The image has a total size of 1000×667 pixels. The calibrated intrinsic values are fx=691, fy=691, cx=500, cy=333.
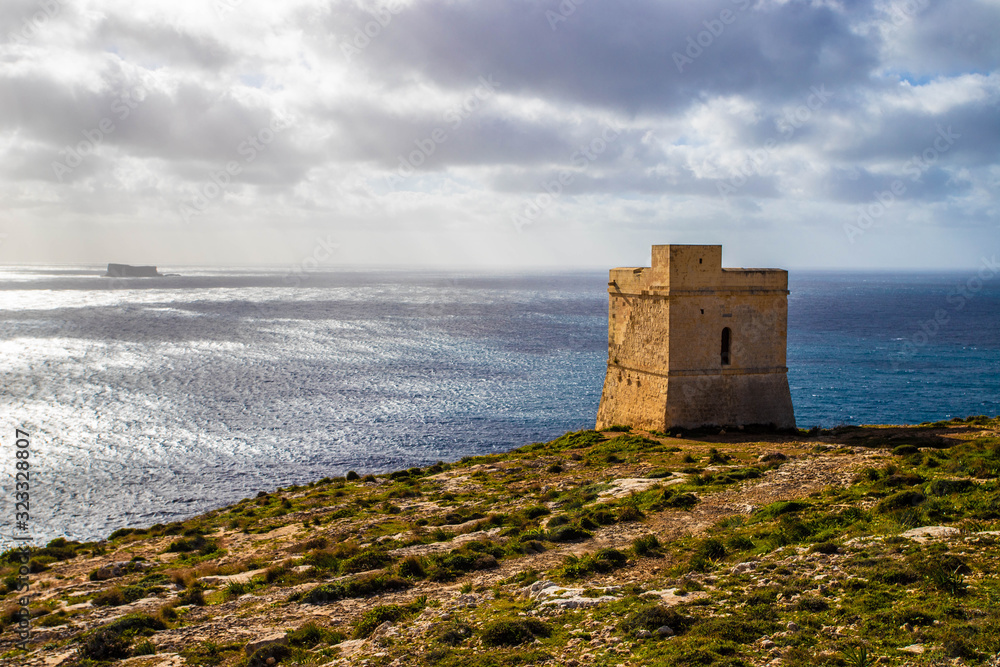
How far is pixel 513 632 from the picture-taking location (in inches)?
373

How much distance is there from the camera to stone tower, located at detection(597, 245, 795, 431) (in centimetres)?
2550

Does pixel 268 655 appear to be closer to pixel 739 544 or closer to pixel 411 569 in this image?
pixel 411 569

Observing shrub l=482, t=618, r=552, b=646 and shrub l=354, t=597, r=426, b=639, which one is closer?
shrub l=482, t=618, r=552, b=646

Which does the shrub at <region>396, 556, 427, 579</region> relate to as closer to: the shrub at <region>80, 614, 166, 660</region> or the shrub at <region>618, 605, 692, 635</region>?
the shrub at <region>80, 614, 166, 660</region>

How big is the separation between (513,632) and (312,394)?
5236 centimetres

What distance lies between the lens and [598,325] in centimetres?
11388

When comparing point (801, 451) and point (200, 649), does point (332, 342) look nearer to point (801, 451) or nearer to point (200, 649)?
point (801, 451)

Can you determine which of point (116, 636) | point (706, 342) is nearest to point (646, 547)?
point (116, 636)

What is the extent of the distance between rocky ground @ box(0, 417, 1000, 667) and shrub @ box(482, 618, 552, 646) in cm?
3

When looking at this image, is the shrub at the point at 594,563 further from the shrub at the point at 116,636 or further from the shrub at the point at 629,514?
the shrub at the point at 116,636

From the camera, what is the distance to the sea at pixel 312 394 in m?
37.0

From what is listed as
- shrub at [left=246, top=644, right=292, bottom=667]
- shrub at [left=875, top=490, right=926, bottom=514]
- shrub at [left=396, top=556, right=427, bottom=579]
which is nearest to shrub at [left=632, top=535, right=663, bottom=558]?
shrub at [left=396, top=556, right=427, bottom=579]

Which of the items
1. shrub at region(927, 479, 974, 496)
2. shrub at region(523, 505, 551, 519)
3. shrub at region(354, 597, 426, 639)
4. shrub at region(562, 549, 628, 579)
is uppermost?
shrub at region(927, 479, 974, 496)

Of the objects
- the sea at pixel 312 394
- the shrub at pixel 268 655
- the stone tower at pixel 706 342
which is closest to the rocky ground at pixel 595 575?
the shrub at pixel 268 655
